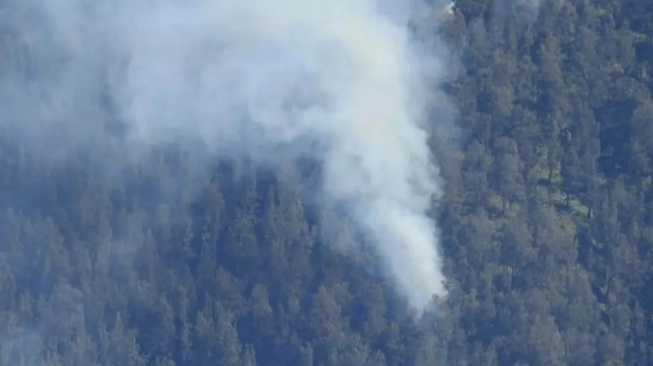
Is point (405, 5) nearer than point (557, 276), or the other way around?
point (557, 276)

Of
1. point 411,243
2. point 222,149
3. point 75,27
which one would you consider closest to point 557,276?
point 411,243

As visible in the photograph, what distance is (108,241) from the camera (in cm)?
9562

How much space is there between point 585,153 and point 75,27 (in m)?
16.6

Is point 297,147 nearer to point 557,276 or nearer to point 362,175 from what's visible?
point 362,175

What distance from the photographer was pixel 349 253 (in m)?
95.8

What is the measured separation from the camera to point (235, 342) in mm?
93250

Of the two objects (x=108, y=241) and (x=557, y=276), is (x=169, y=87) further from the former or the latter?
(x=557, y=276)

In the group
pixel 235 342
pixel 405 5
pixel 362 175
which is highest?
pixel 405 5

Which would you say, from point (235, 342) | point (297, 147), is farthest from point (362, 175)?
point (235, 342)

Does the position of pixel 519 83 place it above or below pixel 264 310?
above

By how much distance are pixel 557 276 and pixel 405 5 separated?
1246 cm

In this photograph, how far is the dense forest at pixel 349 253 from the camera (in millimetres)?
93250

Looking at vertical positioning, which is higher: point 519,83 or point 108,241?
point 519,83

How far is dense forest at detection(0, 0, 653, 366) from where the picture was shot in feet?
306
